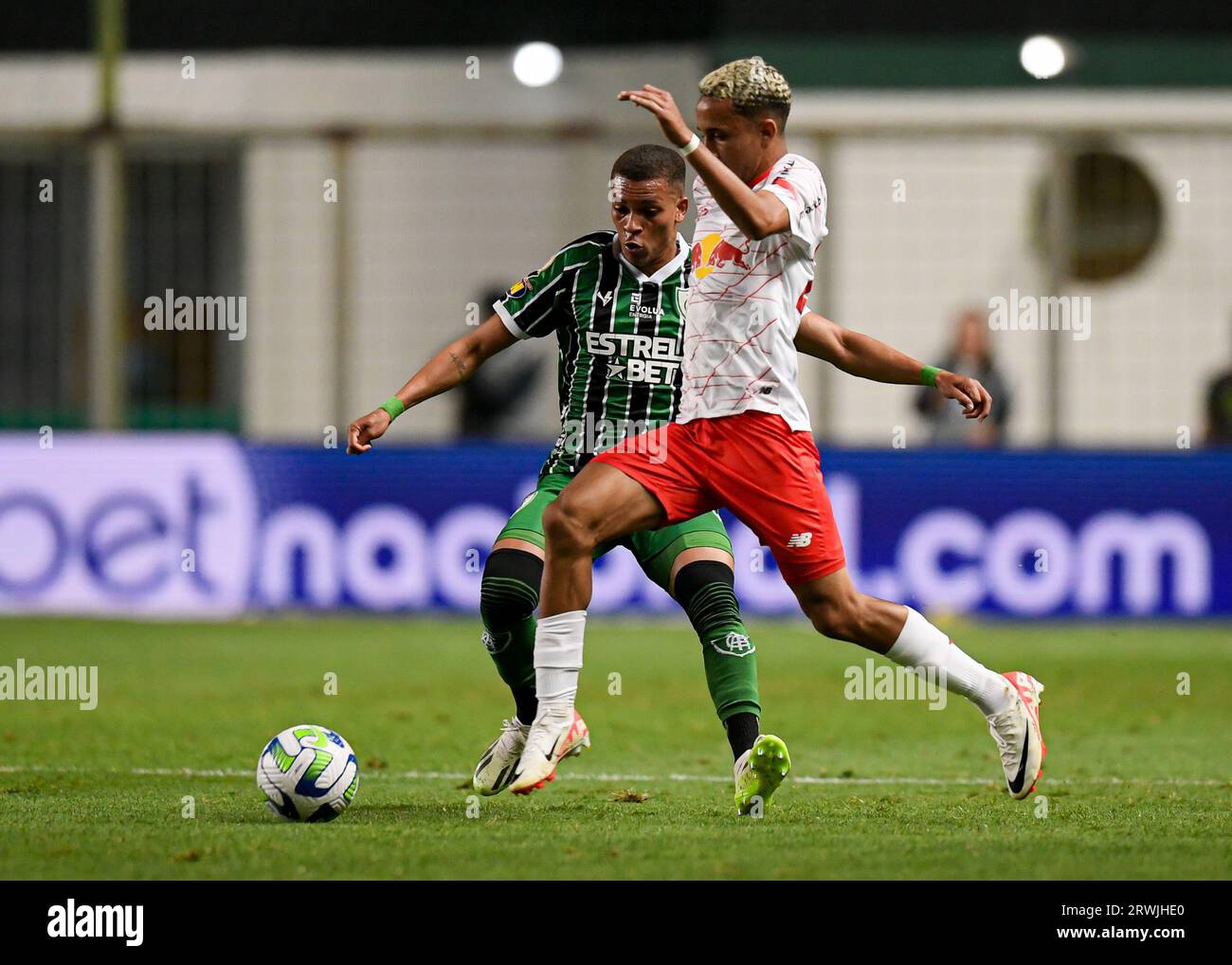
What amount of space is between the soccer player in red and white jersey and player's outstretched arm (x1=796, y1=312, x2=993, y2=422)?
184 millimetres

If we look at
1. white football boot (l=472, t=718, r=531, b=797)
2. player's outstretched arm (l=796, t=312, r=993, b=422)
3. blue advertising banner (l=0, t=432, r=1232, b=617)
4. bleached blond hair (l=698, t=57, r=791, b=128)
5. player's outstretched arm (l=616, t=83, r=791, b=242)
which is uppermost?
bleached blond hair (l=698, t=57, r=791, b=128)

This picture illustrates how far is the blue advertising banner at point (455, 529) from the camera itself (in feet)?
44.7

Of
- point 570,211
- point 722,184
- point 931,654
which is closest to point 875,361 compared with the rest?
point 931,654

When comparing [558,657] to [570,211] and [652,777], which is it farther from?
[570,211]

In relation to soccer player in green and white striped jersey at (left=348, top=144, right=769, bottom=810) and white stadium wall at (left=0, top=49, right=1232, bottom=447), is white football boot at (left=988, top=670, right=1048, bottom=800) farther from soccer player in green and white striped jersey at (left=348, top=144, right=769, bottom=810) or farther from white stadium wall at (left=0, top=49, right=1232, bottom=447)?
white stadium wall at (left=0, top=49, right=1232, bottom=447)

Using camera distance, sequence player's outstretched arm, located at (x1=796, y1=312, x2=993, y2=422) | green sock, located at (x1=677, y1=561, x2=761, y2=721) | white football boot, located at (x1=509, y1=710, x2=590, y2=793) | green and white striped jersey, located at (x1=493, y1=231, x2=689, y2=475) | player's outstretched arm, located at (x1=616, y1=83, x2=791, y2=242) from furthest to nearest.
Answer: green and white striped jersey, located at (x1=493, y1=231, x2=689, y2=475) < green sock, located at (x1=677, y1=561, x2=761, y2=721) < player's outstretched arm, located at (x1=796, y1=312, x2=993, y2=422) < white football boot, located at (x1=509, y1=710, x2=590, y2=793) < player's outstretched arm, located at (x1=616, y1=83, x2=791, y2=242)

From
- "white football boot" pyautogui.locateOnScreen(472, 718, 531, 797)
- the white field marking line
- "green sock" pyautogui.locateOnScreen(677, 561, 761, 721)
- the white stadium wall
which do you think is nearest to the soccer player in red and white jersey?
"green sock" pyautogui.locateOnScreen(677, 561, 761, 721)

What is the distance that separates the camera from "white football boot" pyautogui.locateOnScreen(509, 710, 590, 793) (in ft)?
20.1

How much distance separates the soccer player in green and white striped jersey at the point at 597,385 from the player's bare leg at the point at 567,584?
1.45 ft

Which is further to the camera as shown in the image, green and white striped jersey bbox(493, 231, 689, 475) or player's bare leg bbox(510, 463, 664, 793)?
green and white striped jersey bbox(493, 231, 689, 475)

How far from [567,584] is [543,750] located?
20.3 inches

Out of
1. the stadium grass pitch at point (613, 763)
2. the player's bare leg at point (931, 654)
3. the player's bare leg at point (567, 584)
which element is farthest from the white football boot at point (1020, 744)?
the player's bare leg at point (567, 584)

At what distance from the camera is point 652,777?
25.2 ft
